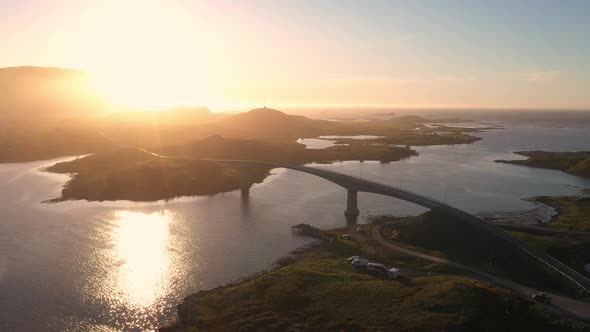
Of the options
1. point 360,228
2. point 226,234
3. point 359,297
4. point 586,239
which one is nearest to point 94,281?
point 226,234

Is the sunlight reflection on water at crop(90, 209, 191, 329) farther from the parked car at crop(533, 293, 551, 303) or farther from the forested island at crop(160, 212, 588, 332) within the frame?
the parked car at crop(533, 293, 551, 303)

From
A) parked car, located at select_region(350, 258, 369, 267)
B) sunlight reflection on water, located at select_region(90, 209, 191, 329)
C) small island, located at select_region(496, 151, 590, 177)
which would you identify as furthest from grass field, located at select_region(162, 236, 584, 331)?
small island, located at select_region(496, 151, 590, 177)

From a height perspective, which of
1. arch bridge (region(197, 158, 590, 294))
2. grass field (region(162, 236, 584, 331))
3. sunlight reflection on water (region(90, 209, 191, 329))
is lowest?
sunlight reflection on water (region(90, 209, 191, 329))

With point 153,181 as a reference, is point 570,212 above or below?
below

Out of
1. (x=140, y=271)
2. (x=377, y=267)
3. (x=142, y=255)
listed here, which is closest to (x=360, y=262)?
(x=377, y=267)

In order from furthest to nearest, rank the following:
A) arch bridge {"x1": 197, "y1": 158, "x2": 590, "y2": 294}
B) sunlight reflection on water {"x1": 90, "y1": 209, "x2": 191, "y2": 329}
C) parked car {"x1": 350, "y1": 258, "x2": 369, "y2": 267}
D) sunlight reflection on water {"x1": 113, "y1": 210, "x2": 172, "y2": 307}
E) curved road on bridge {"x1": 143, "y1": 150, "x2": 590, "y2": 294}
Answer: parked car {"x1": 350, "y1": 258, "x2": 369, "y2": 267}, sunlight reflection on water {"x1": 113, "y1": 210, "x2": 172, "y2": 307}, arch bridge {"x1": 197, "y1": 158, "x2": 590, "y2": 294}, curved road on bridge {"x1": 143, "y1": 150, "x2": 590, "y2": 294}, sunlight reflection on water {"x1": 90, "y1": 209, "x2": 191, "y2": 329}

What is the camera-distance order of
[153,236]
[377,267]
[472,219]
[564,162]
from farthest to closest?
[564,162] → [153,236] → [472,219] → [377,267]

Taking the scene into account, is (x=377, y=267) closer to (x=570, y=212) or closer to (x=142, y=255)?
(x=142, y=255)

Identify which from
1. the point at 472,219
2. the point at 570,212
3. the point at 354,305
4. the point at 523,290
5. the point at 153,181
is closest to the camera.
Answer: the point at 354,305
